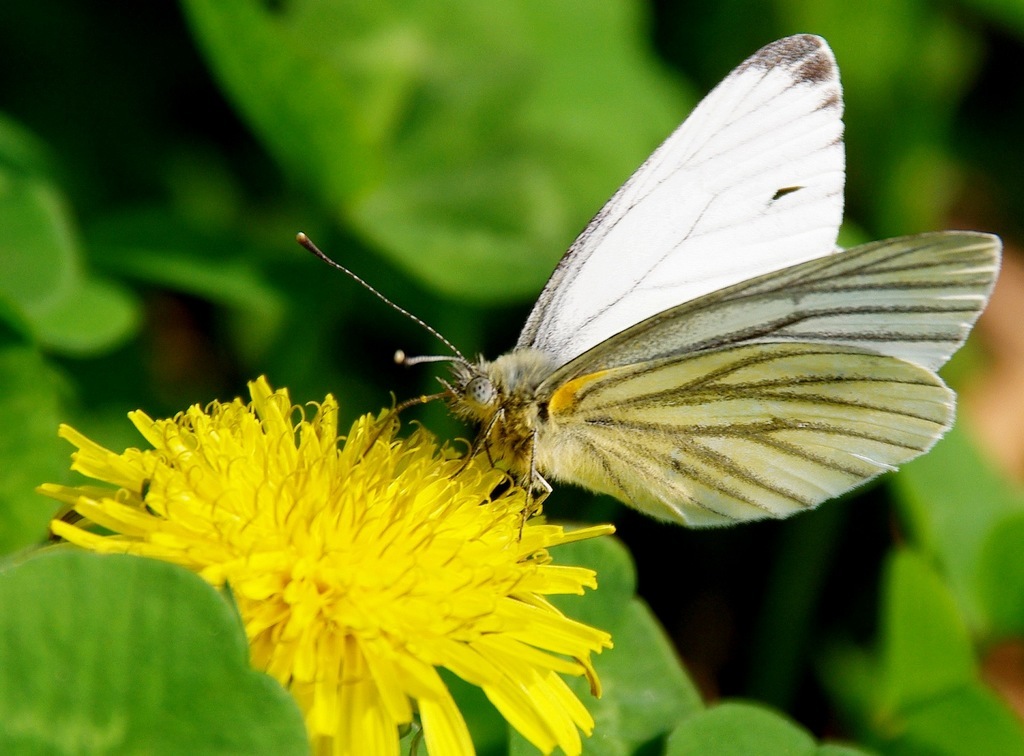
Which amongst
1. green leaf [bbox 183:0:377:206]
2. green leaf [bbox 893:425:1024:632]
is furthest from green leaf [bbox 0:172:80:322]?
green leaf [bbox 893:425:1024:632]

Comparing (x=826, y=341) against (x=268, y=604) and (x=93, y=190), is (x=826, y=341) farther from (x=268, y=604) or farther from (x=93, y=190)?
(x=93, y=190)

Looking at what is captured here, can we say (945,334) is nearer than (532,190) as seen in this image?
Yes

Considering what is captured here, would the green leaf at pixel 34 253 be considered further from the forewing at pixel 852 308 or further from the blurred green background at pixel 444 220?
the forewing at pixel 852 308

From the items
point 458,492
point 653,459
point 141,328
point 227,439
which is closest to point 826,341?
point 653,459

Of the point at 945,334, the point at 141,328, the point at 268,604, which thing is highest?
the point at 141,328

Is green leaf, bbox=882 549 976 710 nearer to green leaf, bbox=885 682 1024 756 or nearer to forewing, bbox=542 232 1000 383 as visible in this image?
green leaf, bbox=885 682 1024 756

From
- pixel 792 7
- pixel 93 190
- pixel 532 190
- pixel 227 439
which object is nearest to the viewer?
pixel 227 439
